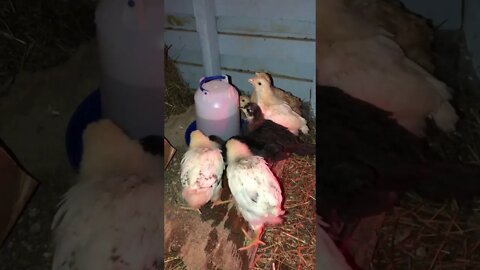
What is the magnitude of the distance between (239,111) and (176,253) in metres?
0.40

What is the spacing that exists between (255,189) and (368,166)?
0.85 ft

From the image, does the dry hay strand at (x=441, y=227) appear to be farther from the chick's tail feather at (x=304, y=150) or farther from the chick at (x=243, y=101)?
the chick at (x=243, y=101)

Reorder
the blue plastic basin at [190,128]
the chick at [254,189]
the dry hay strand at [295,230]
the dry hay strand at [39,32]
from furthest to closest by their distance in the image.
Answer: the blue plastic basin at [190,128]
the dry hay strand at [295,230]
the chick at [254,189]
the dry hay strand at [39,32]

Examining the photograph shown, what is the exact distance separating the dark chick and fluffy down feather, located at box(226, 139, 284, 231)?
0.44ft

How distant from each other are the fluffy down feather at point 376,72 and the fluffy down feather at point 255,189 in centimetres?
26

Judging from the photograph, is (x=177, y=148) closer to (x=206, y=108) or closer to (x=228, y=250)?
(x=206, y=108)

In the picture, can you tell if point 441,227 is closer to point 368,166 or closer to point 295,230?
point 368,166

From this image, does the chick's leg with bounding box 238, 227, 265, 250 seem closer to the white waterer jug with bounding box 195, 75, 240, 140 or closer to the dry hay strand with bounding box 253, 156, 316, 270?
the dry hay strand with bounding box 253, 156, 316, 270

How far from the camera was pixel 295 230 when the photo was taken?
124 centimetres

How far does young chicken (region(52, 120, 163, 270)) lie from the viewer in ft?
3.19

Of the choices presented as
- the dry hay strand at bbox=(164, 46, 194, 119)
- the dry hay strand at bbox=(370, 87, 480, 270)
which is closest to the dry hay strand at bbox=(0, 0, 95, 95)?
the dry hay strand at bbox=(164, 46, 194, 119)

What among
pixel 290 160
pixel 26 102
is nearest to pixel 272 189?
pixel 290 160

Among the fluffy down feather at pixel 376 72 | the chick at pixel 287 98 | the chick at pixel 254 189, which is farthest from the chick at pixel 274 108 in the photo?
the fluffy down feather at pixel 376 72

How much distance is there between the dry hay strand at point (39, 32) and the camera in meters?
0.93
